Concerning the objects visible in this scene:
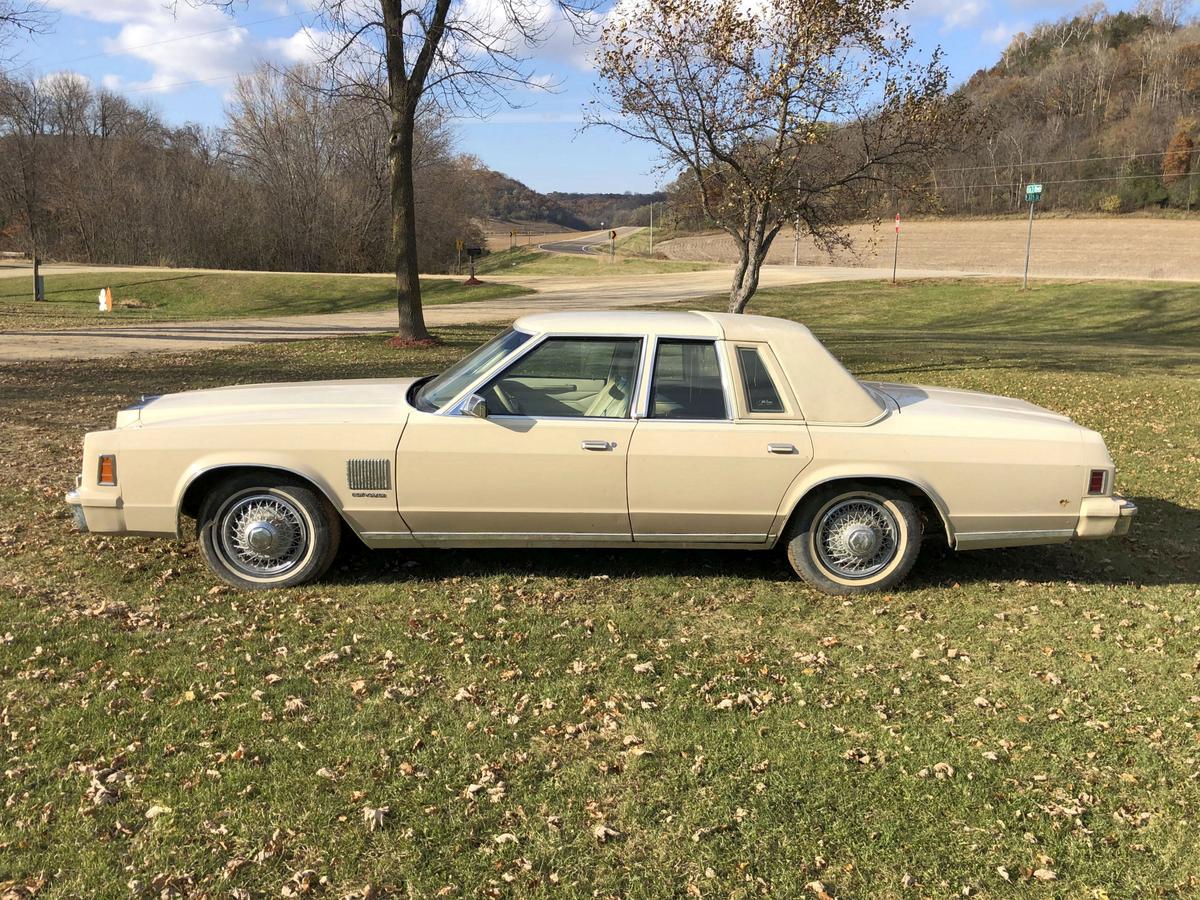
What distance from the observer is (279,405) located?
192 inches

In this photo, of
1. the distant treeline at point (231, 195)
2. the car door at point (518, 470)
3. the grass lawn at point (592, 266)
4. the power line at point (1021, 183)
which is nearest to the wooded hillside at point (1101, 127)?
the power line at point (1021, 183)

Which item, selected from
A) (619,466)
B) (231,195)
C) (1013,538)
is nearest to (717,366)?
(619,466)

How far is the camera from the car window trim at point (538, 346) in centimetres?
471

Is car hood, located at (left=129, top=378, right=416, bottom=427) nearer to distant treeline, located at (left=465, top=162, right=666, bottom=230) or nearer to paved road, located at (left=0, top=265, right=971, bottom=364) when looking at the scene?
paved road, located at (left=0, top=265, right=971, bottom=364)

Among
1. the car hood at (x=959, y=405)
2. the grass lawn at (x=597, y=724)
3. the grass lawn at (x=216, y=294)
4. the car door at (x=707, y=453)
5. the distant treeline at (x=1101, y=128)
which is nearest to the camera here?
the grass lawn at (x=597, y=724)

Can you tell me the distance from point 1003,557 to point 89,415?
9.32 metres

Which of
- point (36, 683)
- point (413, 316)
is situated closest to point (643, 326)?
point (36, 683)

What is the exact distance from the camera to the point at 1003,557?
5.72 m

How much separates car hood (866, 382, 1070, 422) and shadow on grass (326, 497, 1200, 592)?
1008mm

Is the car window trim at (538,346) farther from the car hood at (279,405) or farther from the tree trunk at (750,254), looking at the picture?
the tree trunk at (750,254)

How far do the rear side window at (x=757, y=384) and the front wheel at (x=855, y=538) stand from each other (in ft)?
1.85

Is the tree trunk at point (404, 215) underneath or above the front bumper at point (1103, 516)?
above

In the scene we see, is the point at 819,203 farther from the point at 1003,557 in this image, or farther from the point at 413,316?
the point at 1003,557

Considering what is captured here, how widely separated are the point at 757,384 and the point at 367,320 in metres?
20.9
